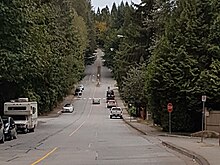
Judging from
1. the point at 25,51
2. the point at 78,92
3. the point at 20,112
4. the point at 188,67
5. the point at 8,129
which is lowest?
the point at 8,129

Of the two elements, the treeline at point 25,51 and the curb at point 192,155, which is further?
the treeline at point 25,51

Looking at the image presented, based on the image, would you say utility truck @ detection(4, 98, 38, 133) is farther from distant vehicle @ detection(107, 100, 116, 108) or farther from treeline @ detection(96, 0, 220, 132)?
distant vehicle @ detection(107, 100, 116, 108)

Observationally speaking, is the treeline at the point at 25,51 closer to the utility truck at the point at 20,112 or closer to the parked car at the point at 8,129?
the utility truck at the point at 20,112

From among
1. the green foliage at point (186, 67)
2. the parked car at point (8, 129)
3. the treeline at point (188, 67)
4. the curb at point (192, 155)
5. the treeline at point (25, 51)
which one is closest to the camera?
the curb at point (192, 155)

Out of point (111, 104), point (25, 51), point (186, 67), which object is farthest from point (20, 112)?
point (111, 104)

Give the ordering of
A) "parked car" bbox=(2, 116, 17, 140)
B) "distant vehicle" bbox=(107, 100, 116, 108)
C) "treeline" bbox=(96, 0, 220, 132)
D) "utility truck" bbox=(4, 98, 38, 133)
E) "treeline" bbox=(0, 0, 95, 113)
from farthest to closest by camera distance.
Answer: "distant vehicle" bbox=(107, 100, 116, 108) → "utility truck" bbox=(4, 98, 38, 133) → "treeline" bbox=(0, 0, 95, 113) → "treeline" bbox=(96, 0, 220, 132) → "parked car" bbox=(2, 116, 17, 140)

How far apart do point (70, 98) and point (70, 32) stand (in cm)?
1854

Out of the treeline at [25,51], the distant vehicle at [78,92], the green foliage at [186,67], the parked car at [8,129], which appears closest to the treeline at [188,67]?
the green foliage at [186,67]

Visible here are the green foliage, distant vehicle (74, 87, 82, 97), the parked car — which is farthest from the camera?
distant vehicle (74, 87, 82, 97)

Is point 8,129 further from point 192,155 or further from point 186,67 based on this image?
point 192,155

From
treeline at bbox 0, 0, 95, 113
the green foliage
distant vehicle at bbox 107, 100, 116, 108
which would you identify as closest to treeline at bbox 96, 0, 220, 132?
the green foliage

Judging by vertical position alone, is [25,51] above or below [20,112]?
above

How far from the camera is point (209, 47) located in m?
40.7

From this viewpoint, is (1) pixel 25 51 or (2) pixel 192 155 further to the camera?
(1) pixel 25 51
